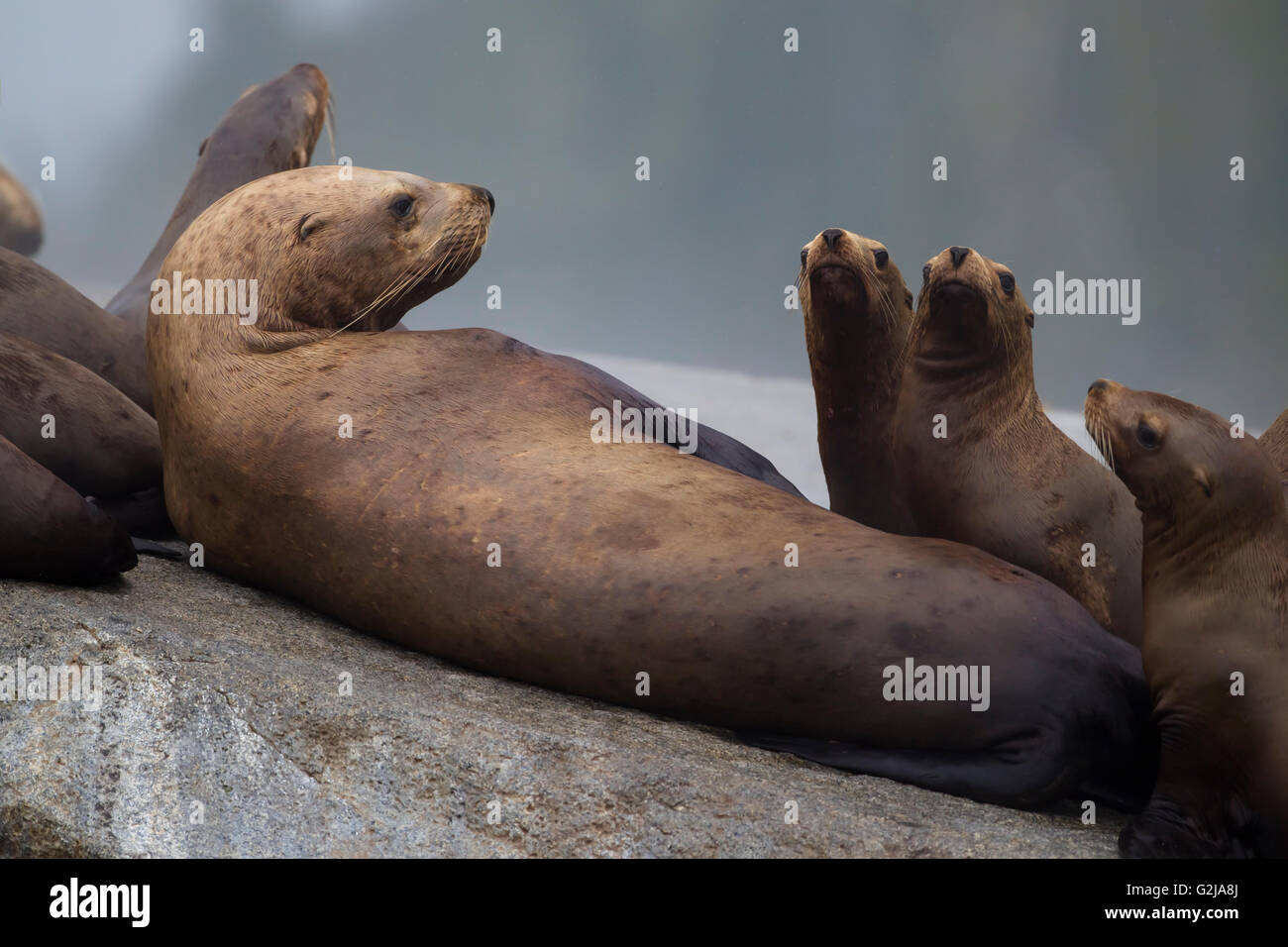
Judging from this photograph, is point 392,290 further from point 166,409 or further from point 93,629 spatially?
point 93,629

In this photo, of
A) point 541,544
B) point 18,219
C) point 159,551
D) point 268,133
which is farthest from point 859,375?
point 18,219

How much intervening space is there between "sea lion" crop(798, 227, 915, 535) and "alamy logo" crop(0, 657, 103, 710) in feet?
7.19

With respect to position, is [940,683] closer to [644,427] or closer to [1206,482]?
[1206,482]

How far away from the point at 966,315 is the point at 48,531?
2.22m

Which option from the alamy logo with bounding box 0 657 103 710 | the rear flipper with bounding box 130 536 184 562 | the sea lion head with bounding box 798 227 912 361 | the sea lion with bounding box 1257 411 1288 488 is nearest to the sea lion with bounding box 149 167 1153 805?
the rear flipper with bounding box 130 536 184 562

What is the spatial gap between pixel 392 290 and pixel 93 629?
1206mm

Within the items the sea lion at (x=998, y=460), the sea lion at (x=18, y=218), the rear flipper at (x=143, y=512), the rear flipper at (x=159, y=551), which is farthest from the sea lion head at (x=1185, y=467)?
the sea lion at (x=18, y=218)

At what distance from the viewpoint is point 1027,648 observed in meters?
2.61

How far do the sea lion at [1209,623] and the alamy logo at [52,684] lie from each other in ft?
5.83

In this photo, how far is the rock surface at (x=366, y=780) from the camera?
83.2 inches

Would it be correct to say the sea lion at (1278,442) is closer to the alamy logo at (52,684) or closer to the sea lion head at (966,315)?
the sea lion head at (966,315)

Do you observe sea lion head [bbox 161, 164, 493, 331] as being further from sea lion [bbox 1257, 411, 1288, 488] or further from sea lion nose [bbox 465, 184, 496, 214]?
sea lion [bbox 1257, 411, 1288, 488]

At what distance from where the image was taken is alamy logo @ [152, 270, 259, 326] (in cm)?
320

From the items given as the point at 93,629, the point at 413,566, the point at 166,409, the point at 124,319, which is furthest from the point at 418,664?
the point at 124,319
